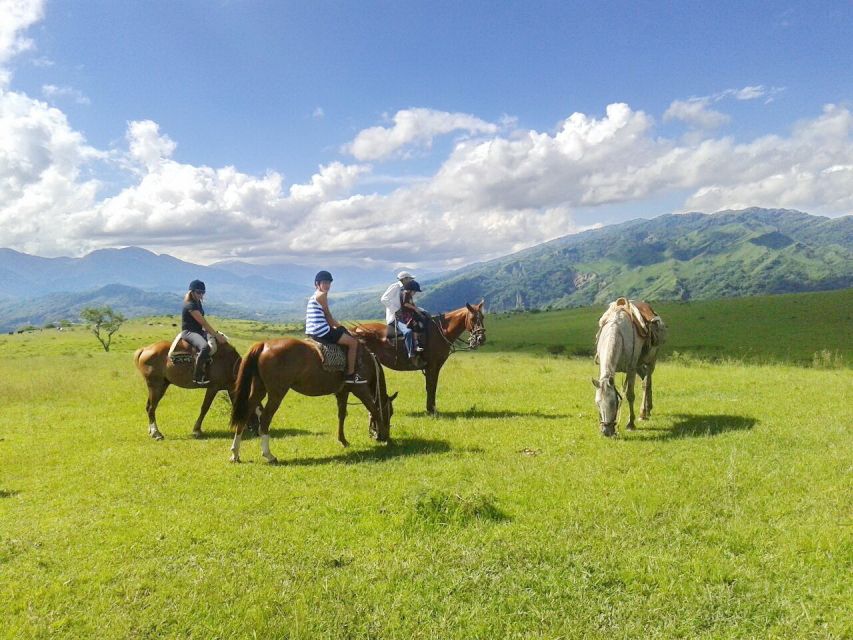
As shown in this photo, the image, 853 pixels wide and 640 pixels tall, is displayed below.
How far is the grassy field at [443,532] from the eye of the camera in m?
4.80

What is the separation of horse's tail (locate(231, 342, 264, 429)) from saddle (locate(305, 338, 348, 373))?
1.11m

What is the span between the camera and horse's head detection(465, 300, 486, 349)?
14.3 metres

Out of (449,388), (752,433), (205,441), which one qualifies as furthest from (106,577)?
(449,388)

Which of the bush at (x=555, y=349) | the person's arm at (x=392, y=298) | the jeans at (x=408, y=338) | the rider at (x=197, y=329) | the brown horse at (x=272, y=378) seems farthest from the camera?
the bush at (x=555, y=349)

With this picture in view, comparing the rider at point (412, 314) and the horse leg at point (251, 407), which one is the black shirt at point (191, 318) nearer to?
the horse leg at point (251, 407)

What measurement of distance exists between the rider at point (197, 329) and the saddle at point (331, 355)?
11.0ft

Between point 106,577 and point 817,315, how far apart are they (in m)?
74.9

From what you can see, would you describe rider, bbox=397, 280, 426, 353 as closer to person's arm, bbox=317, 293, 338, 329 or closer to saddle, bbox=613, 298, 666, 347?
person's arm, bbox=317, 293, 338, 329

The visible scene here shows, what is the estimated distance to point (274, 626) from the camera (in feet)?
15.3

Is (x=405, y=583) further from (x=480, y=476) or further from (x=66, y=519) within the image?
(x=66, y=519)

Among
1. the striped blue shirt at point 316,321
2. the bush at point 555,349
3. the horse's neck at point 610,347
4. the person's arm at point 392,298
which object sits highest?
the person's arm at point 392,298

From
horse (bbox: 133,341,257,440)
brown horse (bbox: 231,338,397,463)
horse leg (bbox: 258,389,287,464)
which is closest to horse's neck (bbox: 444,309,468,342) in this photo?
brown horse (bbox: 231,338,397,463)

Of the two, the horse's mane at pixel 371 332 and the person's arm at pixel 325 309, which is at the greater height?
the person's arm at pixel 325 309

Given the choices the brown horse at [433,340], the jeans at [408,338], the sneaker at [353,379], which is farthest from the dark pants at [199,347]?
the jeans at [408,338]
